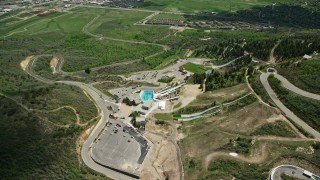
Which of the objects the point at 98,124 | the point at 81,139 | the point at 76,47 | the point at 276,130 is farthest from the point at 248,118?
the point at 76,47

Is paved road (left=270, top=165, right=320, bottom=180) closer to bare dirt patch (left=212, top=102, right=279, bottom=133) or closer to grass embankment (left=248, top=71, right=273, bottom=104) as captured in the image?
bare dirt patch (left=212, top=102, right=279, bottom=133)

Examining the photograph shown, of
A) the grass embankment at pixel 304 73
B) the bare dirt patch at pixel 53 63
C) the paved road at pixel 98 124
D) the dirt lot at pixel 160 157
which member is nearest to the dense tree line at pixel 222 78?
the grass embankment at pixel 304 73

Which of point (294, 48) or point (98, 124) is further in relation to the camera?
point (294, 48)

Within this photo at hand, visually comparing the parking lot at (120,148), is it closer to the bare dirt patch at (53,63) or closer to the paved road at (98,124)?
the paved road at (98,124)

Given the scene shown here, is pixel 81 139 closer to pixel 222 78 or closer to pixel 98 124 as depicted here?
pixel 98 124

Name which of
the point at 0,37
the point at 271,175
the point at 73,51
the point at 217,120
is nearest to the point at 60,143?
the point at 217,120

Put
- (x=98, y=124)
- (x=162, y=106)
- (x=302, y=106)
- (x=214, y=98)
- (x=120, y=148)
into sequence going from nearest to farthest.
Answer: (x=120, y=148) < (x=302, y=106) < (x=98, y=124) < (x=214, y=98) < (x=162, y=106)

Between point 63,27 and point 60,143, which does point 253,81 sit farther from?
point 63,27
